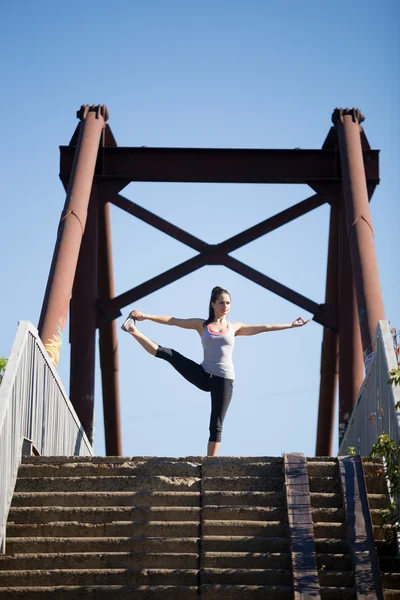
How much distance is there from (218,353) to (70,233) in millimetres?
4590

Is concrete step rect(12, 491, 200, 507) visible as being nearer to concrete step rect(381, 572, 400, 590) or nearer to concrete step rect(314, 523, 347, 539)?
concrete step rect(314, 523, 347, 539)

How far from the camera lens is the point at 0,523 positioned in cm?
820

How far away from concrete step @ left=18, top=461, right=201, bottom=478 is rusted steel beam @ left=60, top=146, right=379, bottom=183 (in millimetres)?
9136

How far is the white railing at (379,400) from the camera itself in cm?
880

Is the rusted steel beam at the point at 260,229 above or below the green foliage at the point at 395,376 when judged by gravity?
above

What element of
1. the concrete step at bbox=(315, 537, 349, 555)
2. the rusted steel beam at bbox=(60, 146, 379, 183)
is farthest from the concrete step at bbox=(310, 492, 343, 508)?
the rusted steel beam at bbox=(60, 146, 379, 183)

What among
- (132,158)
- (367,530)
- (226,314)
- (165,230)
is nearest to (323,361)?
(165,230)

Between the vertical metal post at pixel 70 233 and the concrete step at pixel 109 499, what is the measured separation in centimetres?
392

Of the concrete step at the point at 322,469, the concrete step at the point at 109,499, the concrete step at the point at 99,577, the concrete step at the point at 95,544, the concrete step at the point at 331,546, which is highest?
the concrete step at the point at 322,469

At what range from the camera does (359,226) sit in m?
15.2

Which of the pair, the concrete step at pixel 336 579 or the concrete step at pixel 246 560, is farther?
the concrete step at pixel 246 560

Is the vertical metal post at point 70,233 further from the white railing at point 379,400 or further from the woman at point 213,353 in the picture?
the white railing at point 379,400

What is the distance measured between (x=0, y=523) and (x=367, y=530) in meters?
2.75

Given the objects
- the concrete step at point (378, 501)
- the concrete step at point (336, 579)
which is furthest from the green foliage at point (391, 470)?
the concrete step at point (336, 579)
